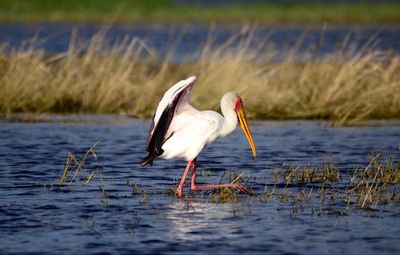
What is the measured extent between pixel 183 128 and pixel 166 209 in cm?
111

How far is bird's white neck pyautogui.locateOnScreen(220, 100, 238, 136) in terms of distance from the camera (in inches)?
400

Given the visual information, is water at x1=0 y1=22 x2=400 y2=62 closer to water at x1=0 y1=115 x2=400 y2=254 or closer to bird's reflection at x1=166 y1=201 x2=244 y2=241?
water at x1=0 y1=115 x2=400 y2=254

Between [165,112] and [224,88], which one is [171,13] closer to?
[224,88]

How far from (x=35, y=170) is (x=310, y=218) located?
153 inches

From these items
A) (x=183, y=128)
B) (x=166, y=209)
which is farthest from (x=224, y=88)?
(x=166, y=209)

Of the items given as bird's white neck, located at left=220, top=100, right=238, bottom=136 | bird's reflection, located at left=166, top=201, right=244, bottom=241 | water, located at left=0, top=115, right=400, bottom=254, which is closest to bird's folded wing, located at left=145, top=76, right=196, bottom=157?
bird's white neck, located at left=220, top=100, right=238, bottom=136

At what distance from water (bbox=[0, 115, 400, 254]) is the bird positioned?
367 mm

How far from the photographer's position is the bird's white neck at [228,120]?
1017 cm

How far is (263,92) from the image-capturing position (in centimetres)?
1576

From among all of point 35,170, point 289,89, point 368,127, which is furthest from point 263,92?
point 35,170

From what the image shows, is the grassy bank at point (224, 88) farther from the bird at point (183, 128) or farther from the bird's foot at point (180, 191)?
the bird's foot at point (180, 191)

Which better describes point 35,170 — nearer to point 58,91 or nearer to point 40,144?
point 40,144

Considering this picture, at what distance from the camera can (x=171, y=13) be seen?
5766 centimetres

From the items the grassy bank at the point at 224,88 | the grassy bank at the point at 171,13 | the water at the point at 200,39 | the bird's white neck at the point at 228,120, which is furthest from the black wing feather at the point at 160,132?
the grassy bank at the point at 171,13
